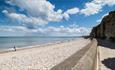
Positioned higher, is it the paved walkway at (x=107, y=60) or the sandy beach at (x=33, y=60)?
the paved walkway at (x=107, y=60)

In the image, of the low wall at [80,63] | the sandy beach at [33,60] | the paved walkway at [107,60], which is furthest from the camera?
the sandy beach at [33,60]

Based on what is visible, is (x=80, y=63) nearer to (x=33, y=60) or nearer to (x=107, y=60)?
(x=107, y=60)

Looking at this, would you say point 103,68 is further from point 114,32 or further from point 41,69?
point 114,32

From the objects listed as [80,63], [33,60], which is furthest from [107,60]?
[33,60]

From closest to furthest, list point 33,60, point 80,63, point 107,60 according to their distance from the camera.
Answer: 1. point 80,63
2. point 107,60
3. point 33,60

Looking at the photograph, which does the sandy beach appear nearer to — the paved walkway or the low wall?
the low wall

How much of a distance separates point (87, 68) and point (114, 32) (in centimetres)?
4213

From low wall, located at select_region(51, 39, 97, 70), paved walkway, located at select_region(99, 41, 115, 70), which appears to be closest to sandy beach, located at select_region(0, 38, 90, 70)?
low wall, located at select_region(51, 39, 97, 70)

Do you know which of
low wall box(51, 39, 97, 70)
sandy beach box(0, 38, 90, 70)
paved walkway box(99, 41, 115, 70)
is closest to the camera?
low wall box(51, 39, 97, 70)

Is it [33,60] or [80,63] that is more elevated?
[80,63]

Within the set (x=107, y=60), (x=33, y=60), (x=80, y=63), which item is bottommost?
(x=33, y=60)

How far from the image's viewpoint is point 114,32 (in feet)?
159

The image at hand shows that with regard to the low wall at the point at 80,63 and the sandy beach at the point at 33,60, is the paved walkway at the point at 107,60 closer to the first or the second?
the low wall at the point at 80,63

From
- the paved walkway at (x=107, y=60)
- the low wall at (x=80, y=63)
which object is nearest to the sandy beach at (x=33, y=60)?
the low wall at (x=80, y=63)
